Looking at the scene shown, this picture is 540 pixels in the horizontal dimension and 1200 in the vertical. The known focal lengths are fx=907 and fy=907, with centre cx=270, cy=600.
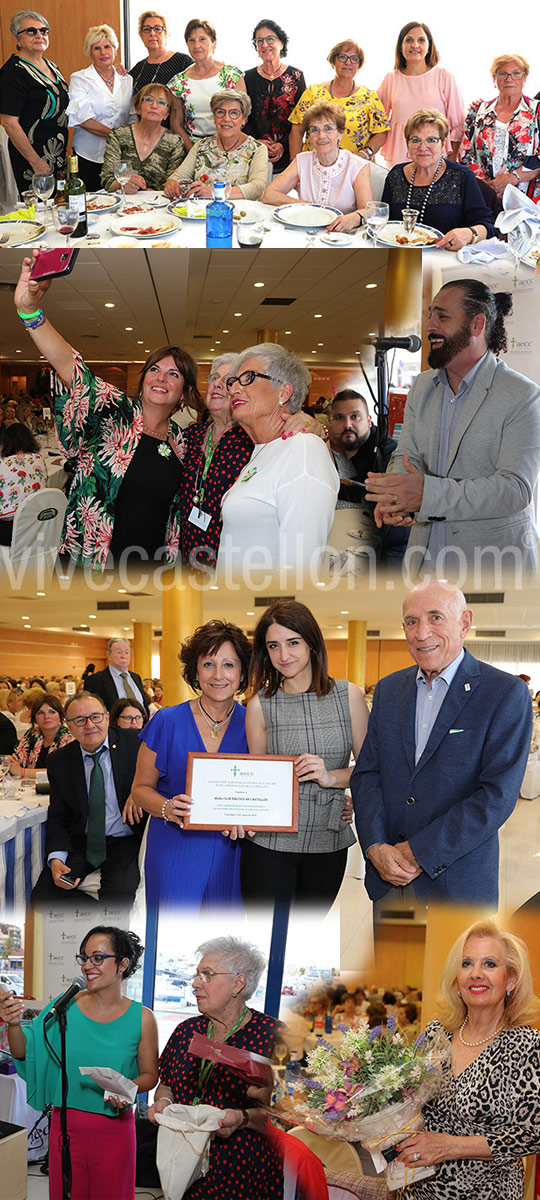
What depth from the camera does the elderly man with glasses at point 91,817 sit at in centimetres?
283

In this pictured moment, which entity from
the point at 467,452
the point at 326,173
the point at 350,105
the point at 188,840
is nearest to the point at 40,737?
the point at 188,840

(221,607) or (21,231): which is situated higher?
(21,231)

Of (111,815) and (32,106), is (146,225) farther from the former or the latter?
(111,815)

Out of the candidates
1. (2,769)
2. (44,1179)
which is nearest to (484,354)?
(2,769)

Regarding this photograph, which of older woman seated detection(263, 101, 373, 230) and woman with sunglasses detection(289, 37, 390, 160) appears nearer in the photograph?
older woman seated detection(263, 101, 373, 230)

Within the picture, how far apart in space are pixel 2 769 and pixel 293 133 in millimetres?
2819

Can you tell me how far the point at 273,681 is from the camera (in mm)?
2561

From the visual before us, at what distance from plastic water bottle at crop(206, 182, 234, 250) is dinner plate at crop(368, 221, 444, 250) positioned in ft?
1.61

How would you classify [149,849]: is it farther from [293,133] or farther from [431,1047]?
[293,133]

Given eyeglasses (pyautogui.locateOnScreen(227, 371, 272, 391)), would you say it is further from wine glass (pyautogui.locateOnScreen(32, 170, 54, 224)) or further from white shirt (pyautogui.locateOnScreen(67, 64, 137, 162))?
white shirt (pyautogui.locateOnScreen(67, 64, 137, 162))

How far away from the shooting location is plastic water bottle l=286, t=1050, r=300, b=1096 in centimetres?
218

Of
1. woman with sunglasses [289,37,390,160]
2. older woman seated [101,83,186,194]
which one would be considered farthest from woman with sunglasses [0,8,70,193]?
woman with sunglasses [289,37,390,160]

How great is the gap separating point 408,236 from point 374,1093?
261 cm

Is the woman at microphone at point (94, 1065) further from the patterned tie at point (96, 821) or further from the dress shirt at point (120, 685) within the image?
the dress shirt at point (120, 685)
